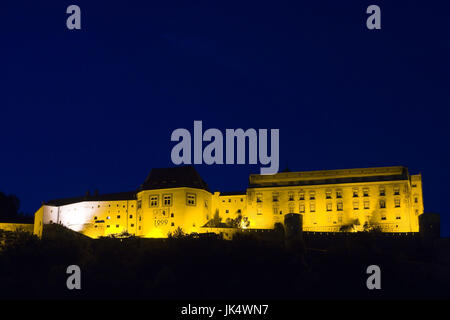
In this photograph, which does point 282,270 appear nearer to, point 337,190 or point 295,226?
point 295,226

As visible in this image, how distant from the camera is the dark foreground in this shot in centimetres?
9231

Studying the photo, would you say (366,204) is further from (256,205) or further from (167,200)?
(167,200)

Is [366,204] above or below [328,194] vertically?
below

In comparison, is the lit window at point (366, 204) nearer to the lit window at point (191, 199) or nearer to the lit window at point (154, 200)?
the lit window at point (191, 199)

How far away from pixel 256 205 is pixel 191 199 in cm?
936

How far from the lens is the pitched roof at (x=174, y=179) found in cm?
11669

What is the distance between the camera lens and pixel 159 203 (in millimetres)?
114875

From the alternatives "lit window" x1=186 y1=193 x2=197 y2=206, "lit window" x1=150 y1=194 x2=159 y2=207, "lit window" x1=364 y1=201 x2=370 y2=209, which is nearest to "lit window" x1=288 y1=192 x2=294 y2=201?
"lit window" x1=364 y1=201 x2=370 y2=209

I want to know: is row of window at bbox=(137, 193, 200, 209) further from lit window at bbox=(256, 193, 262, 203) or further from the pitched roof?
lit window at bbox=(256, 193, 262, 203)

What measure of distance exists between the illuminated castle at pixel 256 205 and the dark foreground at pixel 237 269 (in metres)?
10.1

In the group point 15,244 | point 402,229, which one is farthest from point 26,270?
point 402,229

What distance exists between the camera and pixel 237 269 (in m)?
95.8

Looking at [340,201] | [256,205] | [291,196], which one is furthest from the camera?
[256,205]

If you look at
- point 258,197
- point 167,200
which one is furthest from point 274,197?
point 167,200
